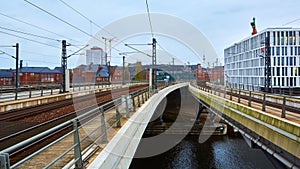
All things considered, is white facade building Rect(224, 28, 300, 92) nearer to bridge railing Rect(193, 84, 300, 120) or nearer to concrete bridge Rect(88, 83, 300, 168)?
bridge railing Rect(193, 84, 300, 120)

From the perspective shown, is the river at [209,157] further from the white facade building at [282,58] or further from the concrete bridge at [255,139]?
the white facade building at [282,58]

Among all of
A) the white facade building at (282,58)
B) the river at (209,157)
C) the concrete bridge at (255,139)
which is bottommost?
the river at (209,157)

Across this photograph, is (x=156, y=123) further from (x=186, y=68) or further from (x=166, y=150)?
(x=186, y=68)

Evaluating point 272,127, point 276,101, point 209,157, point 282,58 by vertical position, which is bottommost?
point 209,157

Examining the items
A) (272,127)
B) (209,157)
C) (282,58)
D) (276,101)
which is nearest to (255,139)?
(272,127)

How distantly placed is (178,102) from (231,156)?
38009 mm

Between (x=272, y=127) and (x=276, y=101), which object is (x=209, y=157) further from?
(x=272, y=127)

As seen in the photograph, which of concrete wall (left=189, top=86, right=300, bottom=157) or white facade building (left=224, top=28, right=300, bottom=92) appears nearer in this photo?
concrete wall (left=189, top=86, right=300, bottom=157)

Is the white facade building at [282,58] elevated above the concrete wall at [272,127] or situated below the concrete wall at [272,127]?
above

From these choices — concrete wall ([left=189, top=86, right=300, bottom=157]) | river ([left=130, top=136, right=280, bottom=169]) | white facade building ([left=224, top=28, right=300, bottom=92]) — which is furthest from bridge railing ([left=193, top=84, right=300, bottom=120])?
white facade building ([left=224, top=28, right=300, bottom=92])

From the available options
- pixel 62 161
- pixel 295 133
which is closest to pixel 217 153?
pixel 295 133

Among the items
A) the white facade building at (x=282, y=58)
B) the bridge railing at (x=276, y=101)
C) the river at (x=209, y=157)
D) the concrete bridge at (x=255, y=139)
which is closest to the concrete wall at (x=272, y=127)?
the concrete bridge at (x=255, y=139)

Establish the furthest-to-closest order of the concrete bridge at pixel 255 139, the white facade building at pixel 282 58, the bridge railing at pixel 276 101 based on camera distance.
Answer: the white facade building at pixel 282 58, the bridge railing at pixel 276 101, the concrete bridge at pixel 255 139

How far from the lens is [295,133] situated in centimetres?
807
